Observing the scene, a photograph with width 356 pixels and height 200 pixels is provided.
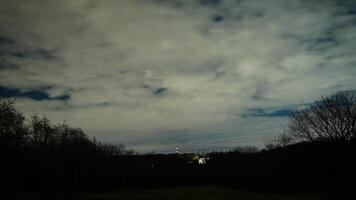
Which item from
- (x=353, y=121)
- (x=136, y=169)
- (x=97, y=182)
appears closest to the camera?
(x=353, y=121)

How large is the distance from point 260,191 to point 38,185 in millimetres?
26432

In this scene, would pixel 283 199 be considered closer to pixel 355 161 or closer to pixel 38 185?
pixel 355 161

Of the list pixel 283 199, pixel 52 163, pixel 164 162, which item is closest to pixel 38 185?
pixel 52 163

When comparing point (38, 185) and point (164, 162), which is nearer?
point (38, 185)

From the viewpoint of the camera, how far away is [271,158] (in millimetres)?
50250

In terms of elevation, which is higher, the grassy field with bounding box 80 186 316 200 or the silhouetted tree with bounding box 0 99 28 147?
the silhouetted tree with bounding box 0 99 28 147

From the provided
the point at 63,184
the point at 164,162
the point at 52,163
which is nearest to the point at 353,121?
the point at 63,184

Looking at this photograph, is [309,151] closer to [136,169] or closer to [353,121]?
[353,121]

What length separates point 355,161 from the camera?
3272 centimetres

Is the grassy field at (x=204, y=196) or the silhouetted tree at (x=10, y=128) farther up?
the silhouetted tree at (x=10, y=128)

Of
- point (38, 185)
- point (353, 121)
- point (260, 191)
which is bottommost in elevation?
point (260, 191)

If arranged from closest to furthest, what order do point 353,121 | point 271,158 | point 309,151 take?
point 353,121 → point 309,151 → point 271,158

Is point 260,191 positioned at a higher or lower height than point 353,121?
lower

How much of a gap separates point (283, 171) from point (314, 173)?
4937 millimetres
